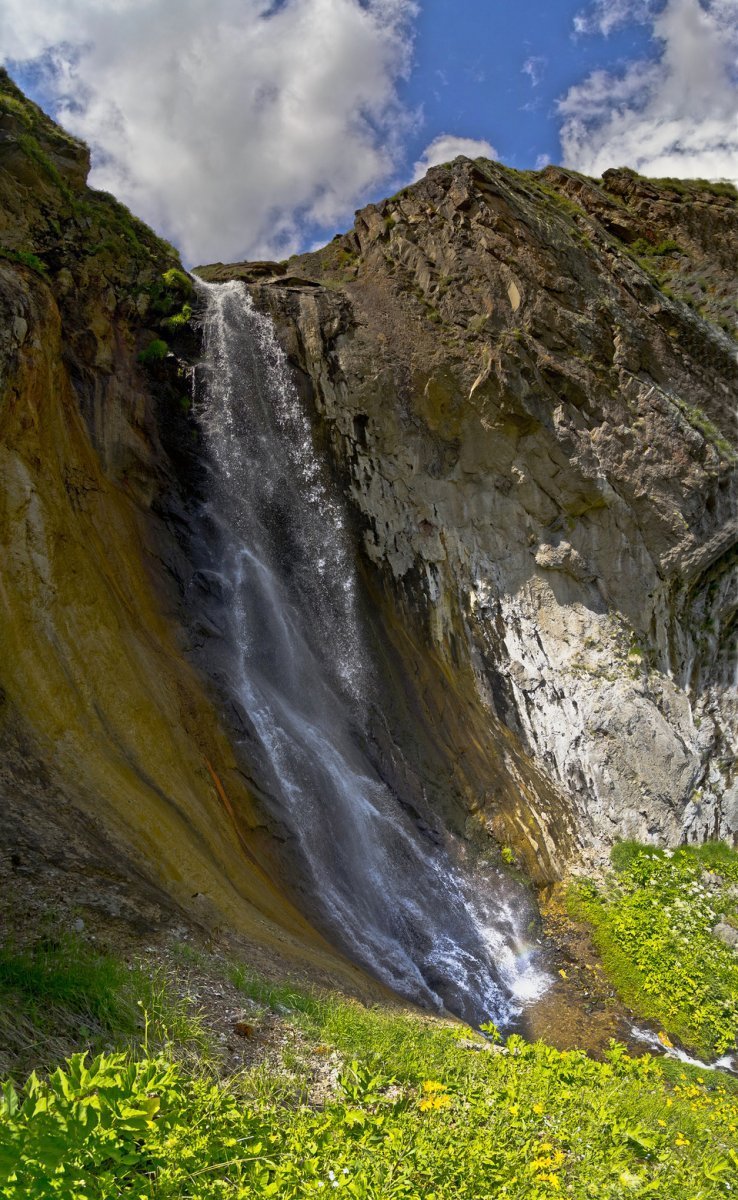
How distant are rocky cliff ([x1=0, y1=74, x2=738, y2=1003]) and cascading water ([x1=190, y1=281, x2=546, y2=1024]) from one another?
0.49 meters

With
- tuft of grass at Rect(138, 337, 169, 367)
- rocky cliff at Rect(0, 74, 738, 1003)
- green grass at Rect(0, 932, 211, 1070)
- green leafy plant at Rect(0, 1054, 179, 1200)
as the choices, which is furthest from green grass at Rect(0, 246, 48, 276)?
green leafy plant at Rect(0, 1054, 179, 1200)

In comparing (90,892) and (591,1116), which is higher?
(90,892)

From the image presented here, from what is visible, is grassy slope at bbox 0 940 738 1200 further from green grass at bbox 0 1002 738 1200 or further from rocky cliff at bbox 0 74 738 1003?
rocky cliff at bbox 0 74 738 1003

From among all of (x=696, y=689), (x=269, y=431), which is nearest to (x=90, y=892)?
(x=269, y=431)

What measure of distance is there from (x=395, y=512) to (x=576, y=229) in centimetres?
986

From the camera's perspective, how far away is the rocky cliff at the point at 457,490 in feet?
39.7

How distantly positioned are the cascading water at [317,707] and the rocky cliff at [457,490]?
493 mm

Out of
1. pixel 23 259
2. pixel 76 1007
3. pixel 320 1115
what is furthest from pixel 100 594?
pixel 320 1115

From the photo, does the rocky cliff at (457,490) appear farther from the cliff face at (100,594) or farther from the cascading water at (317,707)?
the cascading water at (317,707)

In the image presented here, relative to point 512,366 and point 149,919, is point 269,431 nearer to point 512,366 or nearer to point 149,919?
point 512,366

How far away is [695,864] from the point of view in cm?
1391

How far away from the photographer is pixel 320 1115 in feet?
13.2

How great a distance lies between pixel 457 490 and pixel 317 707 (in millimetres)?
5953

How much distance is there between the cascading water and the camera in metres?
11.0
